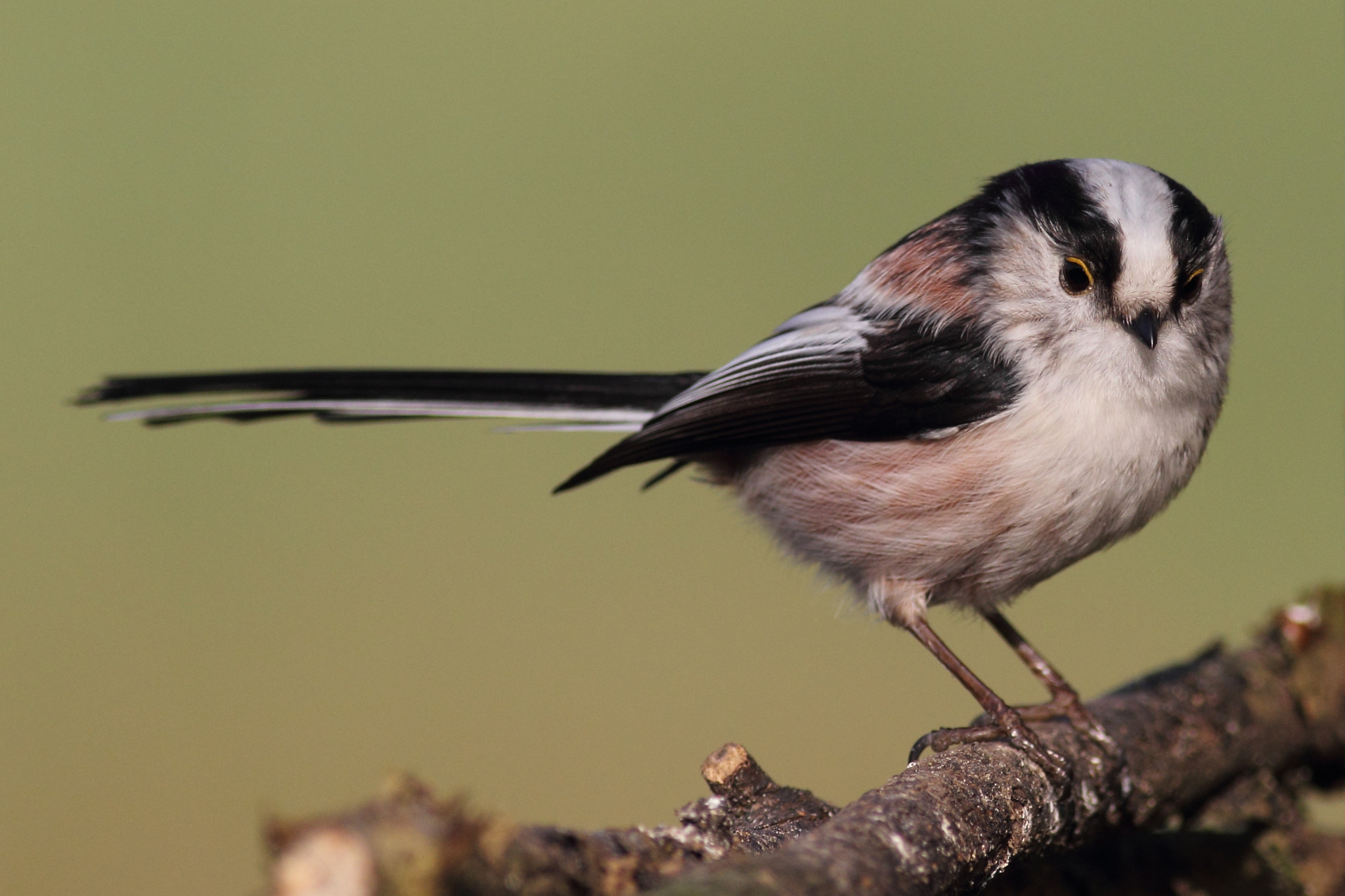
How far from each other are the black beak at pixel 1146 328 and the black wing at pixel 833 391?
0.86ft

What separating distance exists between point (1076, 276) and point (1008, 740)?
1007mm

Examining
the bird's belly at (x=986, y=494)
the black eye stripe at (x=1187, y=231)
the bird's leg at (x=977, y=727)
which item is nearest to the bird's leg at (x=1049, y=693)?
the bird's leg at (x=977, y=727)

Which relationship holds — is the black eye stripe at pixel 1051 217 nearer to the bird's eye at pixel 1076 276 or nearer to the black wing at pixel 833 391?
the bird's eye at pixel 1076 276

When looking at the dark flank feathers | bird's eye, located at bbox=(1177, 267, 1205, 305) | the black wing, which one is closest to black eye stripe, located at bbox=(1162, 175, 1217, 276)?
bird's eye, located at bbox=(1177, 267, 1205, 305)

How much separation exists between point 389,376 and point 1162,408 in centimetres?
182

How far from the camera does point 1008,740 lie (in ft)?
7.57

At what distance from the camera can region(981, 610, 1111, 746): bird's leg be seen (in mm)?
2539

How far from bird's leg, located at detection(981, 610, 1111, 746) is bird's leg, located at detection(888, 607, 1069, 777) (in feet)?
0.40

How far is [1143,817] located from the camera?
252 cm

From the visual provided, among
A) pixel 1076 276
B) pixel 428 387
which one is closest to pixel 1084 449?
pixel 1076 276

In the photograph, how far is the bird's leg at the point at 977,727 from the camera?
2248mm

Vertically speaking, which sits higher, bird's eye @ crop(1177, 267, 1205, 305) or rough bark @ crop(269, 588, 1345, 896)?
bird's eye @ crop(1177, 267, 1205, 305)

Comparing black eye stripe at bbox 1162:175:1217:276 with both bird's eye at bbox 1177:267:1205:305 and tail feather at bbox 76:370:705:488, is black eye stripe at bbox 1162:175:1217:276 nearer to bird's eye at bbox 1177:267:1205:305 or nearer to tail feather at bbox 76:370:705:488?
bird's eye at bbox 1177:267:1205:305

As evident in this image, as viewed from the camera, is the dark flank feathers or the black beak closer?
the black beak
